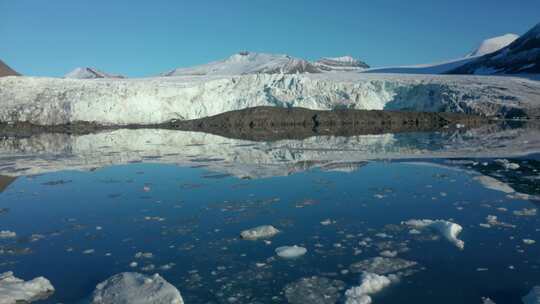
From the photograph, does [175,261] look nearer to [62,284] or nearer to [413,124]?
[62,284]

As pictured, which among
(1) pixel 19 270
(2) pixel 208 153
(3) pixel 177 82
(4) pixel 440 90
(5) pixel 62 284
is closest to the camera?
(5) pixel 62 284

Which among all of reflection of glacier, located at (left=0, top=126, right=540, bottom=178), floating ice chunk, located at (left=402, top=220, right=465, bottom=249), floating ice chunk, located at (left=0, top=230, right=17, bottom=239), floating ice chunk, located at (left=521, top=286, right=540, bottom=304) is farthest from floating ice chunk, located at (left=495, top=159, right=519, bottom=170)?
floating ice chunk, located at (left=0, top=230, right=17, bottom=239)

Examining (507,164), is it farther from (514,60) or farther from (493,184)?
(514,60)

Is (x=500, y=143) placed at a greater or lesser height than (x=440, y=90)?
lesser

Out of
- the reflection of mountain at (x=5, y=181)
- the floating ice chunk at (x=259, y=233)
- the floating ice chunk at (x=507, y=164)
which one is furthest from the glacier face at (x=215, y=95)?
the floating ice chunk at (x=259, y=233)

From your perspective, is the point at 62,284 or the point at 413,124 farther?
the point at 413,124

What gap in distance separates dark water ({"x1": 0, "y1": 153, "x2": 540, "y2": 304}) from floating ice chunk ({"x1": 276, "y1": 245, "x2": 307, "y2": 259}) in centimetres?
8

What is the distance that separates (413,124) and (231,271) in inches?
1085

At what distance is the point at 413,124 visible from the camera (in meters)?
30.0

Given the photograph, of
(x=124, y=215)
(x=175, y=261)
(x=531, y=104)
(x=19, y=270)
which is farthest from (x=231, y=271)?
(x=531, y=104)

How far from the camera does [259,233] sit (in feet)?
19.1

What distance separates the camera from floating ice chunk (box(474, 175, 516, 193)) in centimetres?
803

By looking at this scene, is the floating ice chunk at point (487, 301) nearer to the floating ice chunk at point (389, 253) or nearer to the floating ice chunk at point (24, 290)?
the floating ice chunk at point (389, 253)

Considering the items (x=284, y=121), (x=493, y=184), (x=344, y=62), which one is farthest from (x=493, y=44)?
(x=493, y=184)
